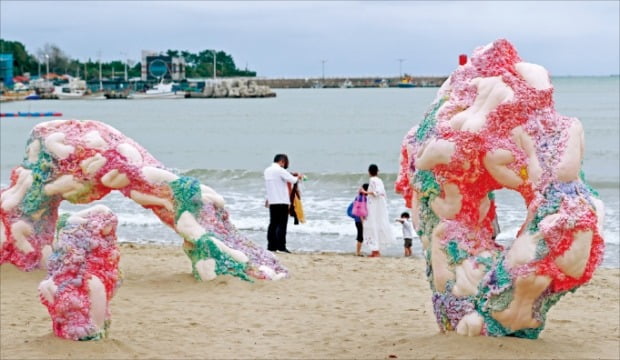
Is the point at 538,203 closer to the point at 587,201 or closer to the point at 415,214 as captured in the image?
the point at 587,201

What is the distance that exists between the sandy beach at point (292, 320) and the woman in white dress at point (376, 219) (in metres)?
1.66

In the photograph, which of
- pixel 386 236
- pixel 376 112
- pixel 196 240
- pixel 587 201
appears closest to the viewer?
pixel 587 201

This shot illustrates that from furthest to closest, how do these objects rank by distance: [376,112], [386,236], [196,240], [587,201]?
[376,112] → [386,236] → [196,240] → [587,201]

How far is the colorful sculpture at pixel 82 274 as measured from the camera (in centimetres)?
827

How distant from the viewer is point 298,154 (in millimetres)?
43875

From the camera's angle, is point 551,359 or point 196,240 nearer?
point 551,359

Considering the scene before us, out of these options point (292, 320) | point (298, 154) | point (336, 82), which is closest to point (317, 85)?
point (336, 82)

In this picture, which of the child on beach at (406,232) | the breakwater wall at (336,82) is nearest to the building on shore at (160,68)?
the breakwater wall at (336,82)

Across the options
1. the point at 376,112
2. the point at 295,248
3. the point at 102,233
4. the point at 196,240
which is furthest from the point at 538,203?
the point at 376,112

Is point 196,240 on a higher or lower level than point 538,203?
lower

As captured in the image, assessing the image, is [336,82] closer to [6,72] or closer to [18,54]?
[18,54]

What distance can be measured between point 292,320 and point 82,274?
8.30ft

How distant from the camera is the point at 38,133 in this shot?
→ 40.2 feet

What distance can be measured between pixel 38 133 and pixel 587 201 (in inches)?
257
